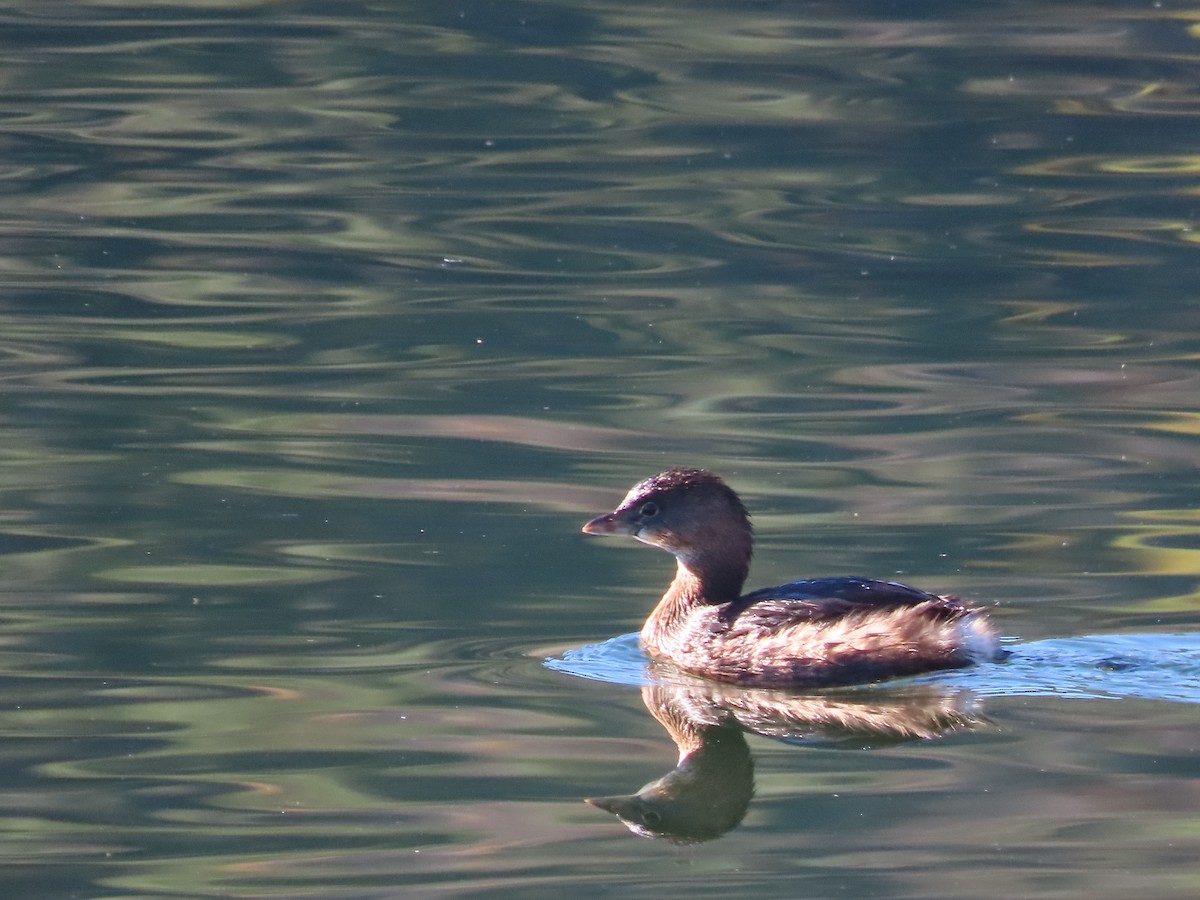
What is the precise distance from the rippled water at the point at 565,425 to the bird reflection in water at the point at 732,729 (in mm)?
24

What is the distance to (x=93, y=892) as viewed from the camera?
191 inches

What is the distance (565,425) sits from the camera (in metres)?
9.08

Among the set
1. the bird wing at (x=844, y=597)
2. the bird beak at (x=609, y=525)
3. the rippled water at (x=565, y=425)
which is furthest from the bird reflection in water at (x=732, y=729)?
the bird beak at (x=609, y=525)

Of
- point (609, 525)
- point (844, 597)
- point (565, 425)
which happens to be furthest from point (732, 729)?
point (565, 425)

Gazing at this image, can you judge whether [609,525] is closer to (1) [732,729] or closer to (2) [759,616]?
(2) [759,616]

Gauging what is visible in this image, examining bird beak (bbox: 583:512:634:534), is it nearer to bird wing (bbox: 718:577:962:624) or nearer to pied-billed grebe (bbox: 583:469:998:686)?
pied-billed grebe (bbox: 583:469:998:686)

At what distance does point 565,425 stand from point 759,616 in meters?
2.62

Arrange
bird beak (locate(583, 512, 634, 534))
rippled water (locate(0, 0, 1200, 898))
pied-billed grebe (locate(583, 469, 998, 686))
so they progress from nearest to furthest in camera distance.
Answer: rippled water (locate(0, 0, 1200, 898)) < pied-billed grebe (locate(583, 469, 998, 686)) < bird beak (locate(583, 512, 634, 534))

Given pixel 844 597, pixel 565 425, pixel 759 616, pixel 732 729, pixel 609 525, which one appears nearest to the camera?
pixel 732 729

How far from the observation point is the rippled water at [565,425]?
17.4 feet

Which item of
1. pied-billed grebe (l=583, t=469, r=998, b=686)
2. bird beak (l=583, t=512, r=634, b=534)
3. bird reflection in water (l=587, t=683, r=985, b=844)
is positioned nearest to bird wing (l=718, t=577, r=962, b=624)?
pied-billed grebe (l=583, t=469, r=998, b=686)

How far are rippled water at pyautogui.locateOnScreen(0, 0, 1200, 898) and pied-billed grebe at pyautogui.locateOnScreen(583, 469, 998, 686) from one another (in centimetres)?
13

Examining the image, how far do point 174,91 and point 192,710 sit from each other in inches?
388

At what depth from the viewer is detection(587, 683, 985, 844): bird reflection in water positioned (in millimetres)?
5339
